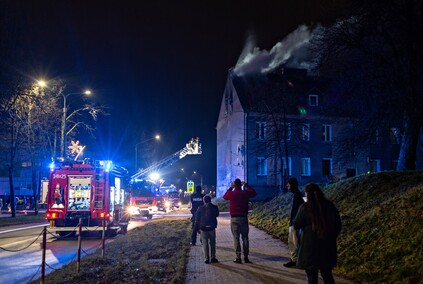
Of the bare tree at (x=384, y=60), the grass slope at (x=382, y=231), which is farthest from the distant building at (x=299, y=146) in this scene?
the grass slope at (x=382, y=231)

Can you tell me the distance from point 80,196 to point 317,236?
12.6 m

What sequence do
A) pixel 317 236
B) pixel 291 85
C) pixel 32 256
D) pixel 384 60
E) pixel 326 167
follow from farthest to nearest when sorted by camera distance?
pixel 326 167
pixel 291 85
pixel 384 60
pixel 32 256
pixel 317 236

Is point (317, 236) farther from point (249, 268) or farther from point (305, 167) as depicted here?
point (305, 167)

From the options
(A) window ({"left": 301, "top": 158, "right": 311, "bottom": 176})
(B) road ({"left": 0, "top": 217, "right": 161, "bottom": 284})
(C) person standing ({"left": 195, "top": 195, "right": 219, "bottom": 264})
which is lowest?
(B) road ({"left": 0, "top": 217, "right": 161, "bottom": 284})

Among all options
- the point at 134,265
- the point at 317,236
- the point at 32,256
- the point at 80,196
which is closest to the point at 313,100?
the point at 80,196

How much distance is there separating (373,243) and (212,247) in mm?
3394

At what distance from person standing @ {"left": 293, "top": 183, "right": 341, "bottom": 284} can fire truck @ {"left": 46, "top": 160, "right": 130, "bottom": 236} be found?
11.6m

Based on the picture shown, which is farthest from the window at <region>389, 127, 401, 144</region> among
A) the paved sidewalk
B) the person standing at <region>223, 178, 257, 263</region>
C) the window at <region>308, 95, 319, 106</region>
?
the person standing at <region>223, 178, 257, 263</region>

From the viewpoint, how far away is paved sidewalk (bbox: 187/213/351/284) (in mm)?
7759

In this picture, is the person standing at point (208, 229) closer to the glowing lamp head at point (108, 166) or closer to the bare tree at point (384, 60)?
the glowing lamp head at point (108, 166)

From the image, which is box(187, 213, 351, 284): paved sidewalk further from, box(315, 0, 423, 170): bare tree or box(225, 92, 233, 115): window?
box(225, 92, 233, 115): window

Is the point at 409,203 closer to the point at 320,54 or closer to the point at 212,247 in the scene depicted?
the point at 212,247

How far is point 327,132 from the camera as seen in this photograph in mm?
41312

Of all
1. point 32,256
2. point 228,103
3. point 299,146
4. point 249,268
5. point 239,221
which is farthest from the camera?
point 228,103
